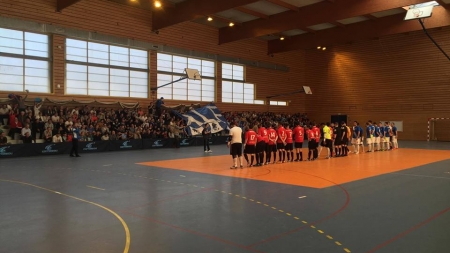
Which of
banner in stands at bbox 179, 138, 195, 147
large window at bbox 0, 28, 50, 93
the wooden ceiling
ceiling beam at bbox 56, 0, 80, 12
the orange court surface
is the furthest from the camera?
banner in stands at bbox 179, 138, 195, 147

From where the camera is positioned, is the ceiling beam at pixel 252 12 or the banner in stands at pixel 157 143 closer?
the banner in stands at pixel 157 143

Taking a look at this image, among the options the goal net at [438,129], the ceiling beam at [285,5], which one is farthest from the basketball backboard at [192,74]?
the goal net at [438,129]

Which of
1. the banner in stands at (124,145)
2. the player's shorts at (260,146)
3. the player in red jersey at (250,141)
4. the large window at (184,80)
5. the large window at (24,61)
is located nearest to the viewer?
the player in red jersey at (250,141)

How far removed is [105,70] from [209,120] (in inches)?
355

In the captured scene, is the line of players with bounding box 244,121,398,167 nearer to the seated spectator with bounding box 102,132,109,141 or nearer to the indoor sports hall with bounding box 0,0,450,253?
the indoor sports hall with bounding box 0,0,450,253

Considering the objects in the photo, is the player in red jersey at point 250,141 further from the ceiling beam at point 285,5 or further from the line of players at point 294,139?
the ceiling beam at point 285,5

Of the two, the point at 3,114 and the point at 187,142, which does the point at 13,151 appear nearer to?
the point at 3,114

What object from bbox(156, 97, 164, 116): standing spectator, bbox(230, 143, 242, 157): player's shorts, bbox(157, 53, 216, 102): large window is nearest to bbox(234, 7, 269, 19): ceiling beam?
bbox(157, 53, 216, 102): large window

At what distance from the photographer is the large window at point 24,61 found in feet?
67.4

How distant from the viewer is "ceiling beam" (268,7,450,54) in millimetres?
26203

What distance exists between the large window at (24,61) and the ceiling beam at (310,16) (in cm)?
1534

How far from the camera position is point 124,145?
23.2 meters

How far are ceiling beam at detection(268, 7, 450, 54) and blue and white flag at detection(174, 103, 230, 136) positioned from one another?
1118cm

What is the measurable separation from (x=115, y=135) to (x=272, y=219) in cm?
1853
